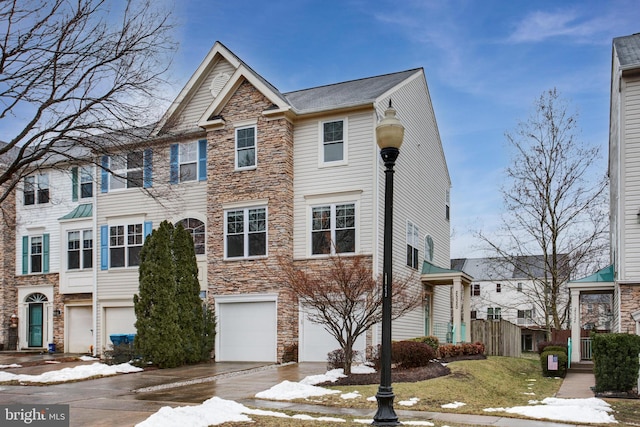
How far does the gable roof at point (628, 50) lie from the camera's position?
18594mm

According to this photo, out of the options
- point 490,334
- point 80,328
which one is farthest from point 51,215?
point 490,334

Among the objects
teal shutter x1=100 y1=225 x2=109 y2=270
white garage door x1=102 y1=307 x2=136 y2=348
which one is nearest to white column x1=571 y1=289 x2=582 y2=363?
white garage door x1=102 y1=307 x2=136 y2=348

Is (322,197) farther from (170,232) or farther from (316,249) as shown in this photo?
(170,232)

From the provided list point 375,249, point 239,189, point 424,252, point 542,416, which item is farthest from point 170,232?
point 542,416

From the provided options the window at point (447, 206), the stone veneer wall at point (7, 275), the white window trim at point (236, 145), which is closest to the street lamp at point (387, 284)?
the white window trim at point (236, 145)

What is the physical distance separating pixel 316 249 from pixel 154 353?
20.1ft

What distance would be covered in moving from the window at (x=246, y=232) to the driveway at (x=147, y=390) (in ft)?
12.8

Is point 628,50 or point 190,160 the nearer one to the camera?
point 628,50

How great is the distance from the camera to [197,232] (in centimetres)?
2366

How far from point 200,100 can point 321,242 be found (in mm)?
7507

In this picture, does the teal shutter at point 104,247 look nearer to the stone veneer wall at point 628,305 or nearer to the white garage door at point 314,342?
the white garage door at point 314,342

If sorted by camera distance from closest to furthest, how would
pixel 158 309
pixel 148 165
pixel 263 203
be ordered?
pixel 148 165 → pixel 158 309 → pixel 263 203

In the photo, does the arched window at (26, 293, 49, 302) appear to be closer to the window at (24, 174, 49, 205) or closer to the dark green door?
the dark green door

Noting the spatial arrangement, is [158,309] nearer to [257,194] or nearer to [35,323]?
[257,194]
